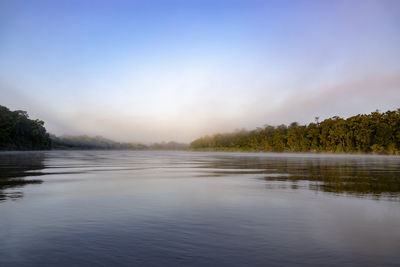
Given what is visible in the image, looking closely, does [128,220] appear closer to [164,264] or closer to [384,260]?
[164,264]

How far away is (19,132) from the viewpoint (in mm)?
137625

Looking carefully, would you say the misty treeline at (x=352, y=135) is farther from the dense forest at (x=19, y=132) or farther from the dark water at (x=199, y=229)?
the dense forest at (x=19, y=132)

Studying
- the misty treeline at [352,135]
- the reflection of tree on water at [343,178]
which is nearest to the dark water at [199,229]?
the reflection of tree on water at [343,178]

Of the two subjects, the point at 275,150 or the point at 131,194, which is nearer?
the point at 131,194

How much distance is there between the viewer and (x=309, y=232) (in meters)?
8.52

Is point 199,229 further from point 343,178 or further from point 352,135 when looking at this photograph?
point 352,135

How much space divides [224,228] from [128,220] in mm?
3221

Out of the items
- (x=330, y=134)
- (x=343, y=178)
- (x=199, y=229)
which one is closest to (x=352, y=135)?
(x=330, y=134)

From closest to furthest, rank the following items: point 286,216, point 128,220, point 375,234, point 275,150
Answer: point 375,234 < point 128,220 < point 286,216 < point 275,150

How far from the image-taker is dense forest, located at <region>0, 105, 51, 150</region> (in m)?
119

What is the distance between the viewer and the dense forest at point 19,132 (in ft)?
391

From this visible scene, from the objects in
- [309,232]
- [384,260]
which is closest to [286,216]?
[309,232]

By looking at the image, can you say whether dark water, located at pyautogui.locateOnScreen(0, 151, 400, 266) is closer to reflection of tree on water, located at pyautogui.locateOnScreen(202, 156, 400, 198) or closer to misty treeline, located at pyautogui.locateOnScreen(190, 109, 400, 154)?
reflection of tree on water, located at pyautogui.locateOnScreen(202, 156, 400, 198)

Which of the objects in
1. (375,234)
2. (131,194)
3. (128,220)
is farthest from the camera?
(131,194)
